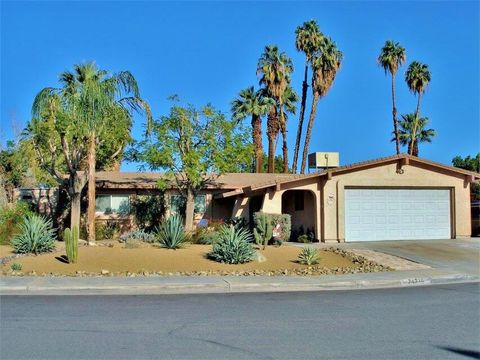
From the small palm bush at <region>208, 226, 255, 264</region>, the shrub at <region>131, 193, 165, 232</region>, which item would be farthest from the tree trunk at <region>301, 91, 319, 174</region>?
the small palm bush at <region>208, 226, 255, 264</region>

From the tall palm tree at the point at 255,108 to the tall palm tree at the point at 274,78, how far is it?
64cm

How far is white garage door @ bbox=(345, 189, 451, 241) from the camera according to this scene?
2530 centimetres

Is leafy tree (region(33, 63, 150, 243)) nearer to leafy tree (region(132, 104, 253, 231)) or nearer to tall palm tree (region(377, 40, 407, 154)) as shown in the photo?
leafy tree (region(132, 104, 253, 231))

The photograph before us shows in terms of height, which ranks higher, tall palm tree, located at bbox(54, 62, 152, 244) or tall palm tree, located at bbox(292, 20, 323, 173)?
tall palm tree, located at bbox(292, 20, 323, 173)

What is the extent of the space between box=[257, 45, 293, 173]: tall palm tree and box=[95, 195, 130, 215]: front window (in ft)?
50.5

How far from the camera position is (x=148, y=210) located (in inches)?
1181

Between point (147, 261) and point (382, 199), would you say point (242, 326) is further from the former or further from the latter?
point (382, 199)

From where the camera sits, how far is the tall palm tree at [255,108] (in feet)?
143

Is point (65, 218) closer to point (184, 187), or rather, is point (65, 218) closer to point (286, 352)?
→ point (184, 187)

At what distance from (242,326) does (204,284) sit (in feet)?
17.1

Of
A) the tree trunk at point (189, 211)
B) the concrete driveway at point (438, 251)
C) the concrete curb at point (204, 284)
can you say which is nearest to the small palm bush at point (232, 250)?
the concrete curb at point (204, 284)

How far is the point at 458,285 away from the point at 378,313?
17.6 ft

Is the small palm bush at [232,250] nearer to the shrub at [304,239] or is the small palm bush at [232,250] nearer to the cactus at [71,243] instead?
the cactus at [71,243]

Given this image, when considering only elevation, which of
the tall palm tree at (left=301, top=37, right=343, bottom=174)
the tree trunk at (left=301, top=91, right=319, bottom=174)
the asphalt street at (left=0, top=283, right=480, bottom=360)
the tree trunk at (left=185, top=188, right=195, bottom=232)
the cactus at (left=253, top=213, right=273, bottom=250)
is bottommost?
the asphalt street at (left=0, top=283, right=480, bottom=360)
